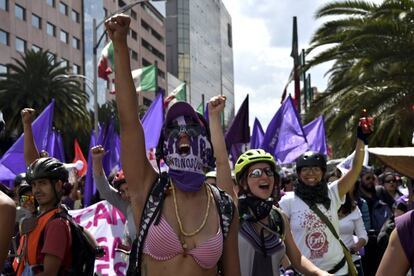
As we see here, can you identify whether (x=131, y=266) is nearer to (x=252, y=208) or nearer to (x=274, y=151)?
(x=252, y=208)

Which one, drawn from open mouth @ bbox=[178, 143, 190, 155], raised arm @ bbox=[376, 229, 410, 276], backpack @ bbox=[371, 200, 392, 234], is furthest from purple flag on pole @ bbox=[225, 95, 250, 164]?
raised arm @ bbox=[376, 229, 410, 276]

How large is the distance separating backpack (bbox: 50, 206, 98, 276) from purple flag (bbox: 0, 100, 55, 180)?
6.43m

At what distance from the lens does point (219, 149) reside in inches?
160

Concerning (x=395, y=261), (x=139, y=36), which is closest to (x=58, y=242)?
(x=395, y=261)

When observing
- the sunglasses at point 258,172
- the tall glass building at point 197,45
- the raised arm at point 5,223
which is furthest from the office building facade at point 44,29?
the raised arm at point 5,223

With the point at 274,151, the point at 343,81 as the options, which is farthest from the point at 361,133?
the point at 343,81

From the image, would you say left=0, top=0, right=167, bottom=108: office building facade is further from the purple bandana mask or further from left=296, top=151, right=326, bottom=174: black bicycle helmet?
the purple bandana mask

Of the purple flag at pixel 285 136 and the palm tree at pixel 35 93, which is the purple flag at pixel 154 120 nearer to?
the purple flag at pixel 285 136

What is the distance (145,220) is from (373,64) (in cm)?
1473

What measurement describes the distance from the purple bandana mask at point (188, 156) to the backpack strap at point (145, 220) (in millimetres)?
108

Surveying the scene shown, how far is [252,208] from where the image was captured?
4.23 metres

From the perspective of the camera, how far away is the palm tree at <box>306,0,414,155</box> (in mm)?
16625

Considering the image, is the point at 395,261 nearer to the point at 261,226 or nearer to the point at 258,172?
the point at 261,226

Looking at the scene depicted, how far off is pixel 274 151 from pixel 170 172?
9229 millimetres
